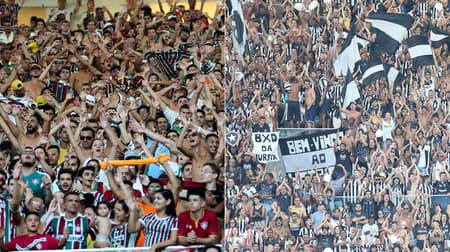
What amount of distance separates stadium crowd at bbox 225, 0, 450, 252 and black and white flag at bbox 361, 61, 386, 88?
50mm

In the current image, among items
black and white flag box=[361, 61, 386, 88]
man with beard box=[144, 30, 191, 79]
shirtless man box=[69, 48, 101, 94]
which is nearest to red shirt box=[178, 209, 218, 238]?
black and white flag box=[361, 61, 386, 88]

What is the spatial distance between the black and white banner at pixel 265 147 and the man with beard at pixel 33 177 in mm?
2192

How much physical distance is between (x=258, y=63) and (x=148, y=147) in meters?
1.68

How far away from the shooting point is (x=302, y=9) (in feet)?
43.7

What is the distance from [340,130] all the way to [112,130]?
8.66ft

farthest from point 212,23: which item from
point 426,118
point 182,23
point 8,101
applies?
point 426,118

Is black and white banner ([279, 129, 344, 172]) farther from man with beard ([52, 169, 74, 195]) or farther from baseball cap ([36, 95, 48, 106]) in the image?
baseball cap ([36, 95, 48, 106])

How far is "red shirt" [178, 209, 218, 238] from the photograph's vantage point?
42.1 ft

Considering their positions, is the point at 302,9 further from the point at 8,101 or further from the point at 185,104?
the point at 8,101

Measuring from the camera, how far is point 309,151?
43.0ft

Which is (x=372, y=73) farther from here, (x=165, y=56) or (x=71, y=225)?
(x=165, y=56)

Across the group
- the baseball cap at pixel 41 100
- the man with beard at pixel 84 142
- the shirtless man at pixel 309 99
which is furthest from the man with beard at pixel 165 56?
the shirtless man at pixel 309 99

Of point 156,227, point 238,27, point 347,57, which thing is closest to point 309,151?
point 347,57

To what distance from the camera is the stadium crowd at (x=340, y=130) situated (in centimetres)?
1298
